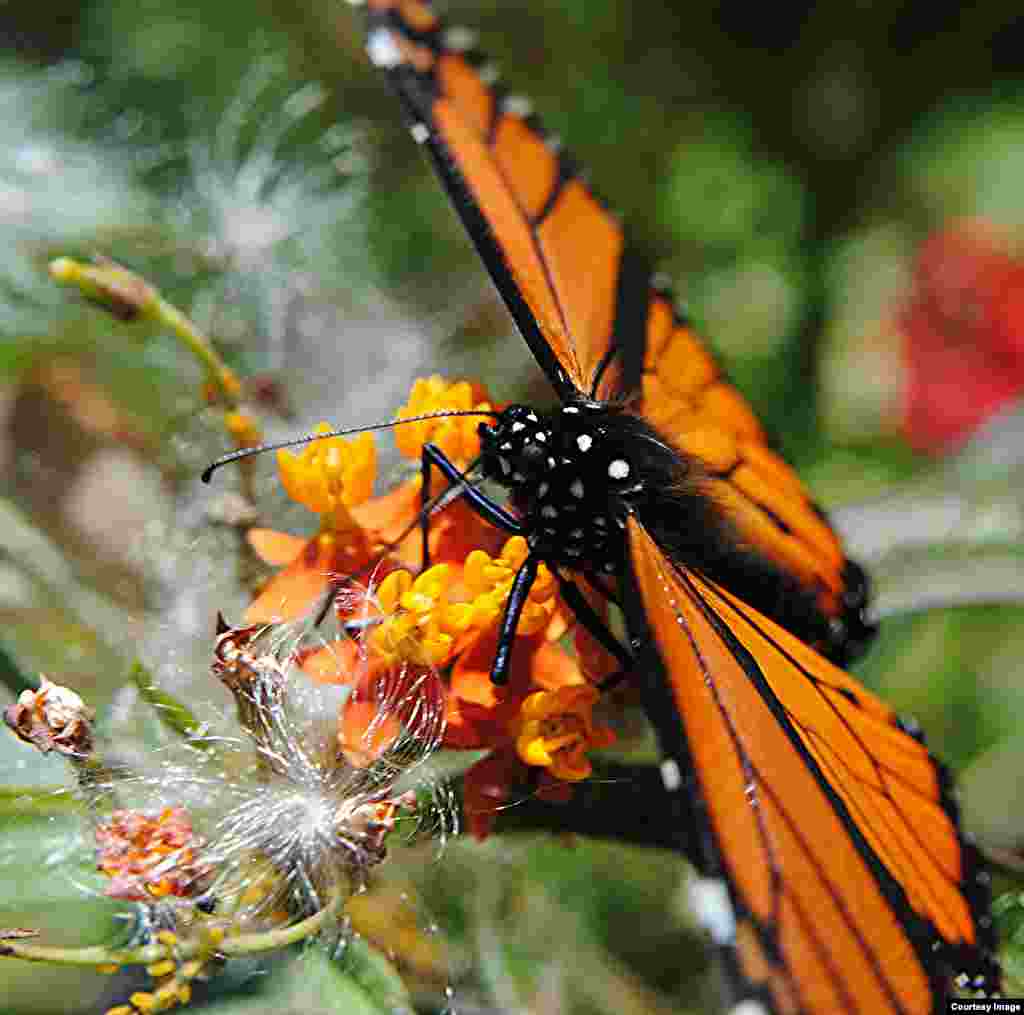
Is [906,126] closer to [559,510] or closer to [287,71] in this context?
[287,71]

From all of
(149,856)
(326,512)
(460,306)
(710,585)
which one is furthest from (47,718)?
(460,306)

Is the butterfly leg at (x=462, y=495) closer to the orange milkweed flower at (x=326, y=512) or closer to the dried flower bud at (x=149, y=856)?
the orange milkweed flower at (x=326, y=512)

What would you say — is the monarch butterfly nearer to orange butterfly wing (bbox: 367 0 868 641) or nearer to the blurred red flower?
orange butterfly wing (bbox: 367 0 868 641)

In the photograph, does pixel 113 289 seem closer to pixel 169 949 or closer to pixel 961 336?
pixel 169 949

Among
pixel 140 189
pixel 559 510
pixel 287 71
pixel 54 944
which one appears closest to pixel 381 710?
pixel 559 510

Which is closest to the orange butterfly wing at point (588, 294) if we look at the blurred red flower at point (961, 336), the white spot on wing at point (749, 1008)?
the white spot on wing at point (749, 1008)

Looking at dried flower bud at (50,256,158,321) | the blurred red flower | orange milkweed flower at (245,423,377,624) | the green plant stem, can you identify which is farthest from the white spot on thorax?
the blurred red flower
